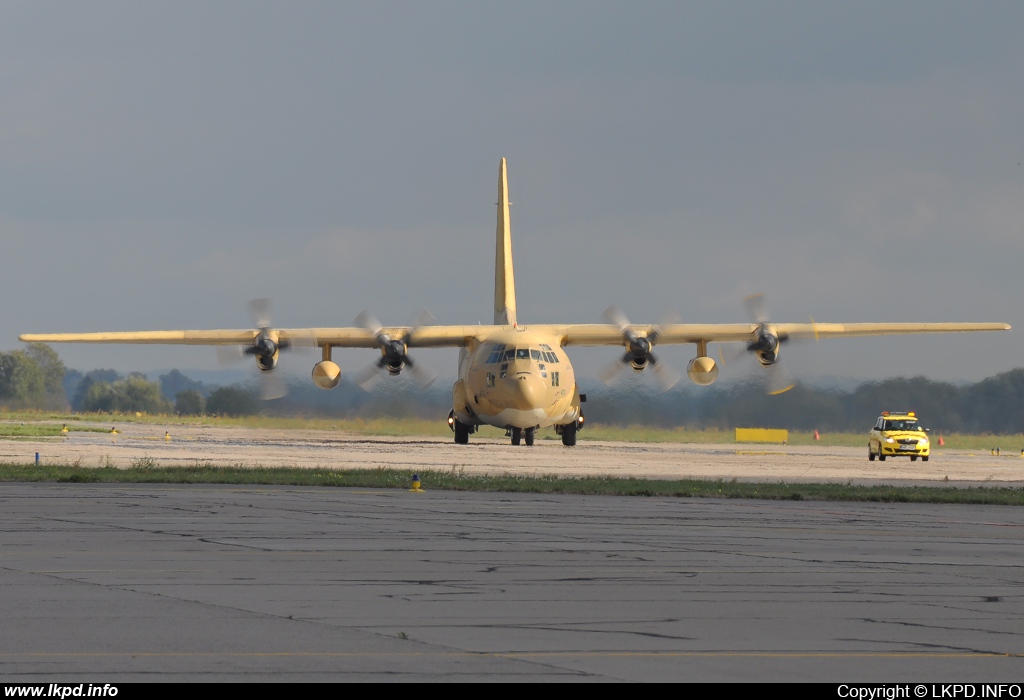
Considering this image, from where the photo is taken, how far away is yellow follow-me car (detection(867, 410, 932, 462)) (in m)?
43.0

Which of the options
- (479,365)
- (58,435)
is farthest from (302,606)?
(58,435)

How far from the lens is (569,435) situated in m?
51.1

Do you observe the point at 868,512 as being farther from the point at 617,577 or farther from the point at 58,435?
the point at 58,435

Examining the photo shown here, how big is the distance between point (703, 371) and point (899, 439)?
917 centimetres

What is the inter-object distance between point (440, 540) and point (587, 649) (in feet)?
22.9

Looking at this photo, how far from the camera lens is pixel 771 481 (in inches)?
1177

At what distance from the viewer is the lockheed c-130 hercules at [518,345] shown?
44656mm

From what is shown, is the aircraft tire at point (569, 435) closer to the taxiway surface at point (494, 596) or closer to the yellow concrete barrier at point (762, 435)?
the yellow concrete barrier at point (762, 435)

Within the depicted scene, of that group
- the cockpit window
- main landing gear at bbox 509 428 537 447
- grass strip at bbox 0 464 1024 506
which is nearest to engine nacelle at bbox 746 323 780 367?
main landing gear at bbox 509 428 537 447

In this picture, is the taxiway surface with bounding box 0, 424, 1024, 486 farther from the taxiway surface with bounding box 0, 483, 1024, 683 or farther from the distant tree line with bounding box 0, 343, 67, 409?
the distant tree line with bounding box 0, 343, 67, 409

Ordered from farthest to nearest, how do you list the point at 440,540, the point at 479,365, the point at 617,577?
the point at 479,365, the point at 440,540, the point at 617,577

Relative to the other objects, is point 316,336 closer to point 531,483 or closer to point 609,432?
point 609,432

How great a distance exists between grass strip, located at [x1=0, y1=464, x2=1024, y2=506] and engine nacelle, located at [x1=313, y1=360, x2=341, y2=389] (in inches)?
725

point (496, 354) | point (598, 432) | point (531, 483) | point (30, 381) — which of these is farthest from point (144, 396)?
point (531, 483)
